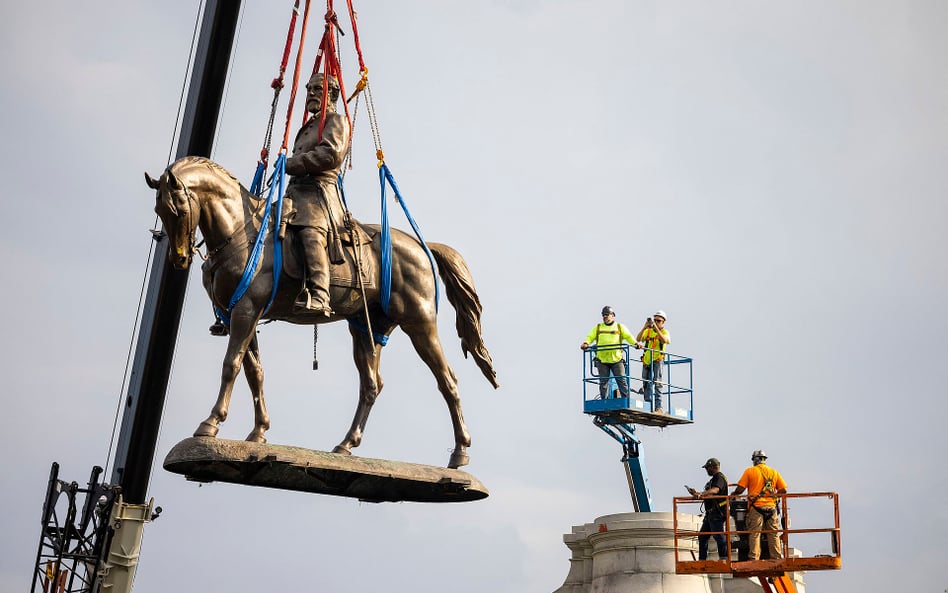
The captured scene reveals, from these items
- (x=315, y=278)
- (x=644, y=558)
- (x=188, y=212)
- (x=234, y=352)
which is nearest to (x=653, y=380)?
(x=644, y=558)

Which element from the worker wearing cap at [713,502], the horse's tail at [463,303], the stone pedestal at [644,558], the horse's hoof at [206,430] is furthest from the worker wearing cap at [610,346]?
the horse's hoof at [206,430]

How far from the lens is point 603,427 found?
35.3 m

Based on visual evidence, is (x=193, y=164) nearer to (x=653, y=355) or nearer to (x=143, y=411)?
(x=143, y=411)

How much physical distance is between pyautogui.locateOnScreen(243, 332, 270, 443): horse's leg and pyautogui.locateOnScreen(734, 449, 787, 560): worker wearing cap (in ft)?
27.7

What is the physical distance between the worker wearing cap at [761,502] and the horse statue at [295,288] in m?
6.01

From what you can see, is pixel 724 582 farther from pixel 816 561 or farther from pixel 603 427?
pixel 816 561

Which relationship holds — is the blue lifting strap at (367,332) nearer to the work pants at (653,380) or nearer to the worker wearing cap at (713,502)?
the worker wearing cap at (713,502)

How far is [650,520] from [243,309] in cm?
1949

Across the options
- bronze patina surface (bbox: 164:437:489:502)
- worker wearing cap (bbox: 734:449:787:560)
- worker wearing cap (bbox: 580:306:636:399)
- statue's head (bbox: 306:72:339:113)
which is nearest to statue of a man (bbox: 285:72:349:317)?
statue's head (bbox: 306:72:339:113)

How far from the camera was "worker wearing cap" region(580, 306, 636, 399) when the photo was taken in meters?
31.8

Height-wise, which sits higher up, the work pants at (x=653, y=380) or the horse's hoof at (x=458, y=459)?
the work pants at (x=653, y=380)

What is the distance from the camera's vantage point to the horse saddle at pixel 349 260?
15031 mm

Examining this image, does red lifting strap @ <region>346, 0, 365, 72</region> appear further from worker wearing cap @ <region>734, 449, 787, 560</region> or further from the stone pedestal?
the stone pedestal

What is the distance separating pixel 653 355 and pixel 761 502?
12.3m
